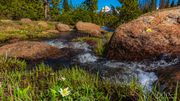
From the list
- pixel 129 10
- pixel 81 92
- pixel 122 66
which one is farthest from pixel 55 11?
pixel 81 92

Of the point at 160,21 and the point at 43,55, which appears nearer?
the point at 160,21

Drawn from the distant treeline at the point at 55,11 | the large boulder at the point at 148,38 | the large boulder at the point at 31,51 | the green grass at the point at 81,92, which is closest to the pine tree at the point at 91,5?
the distant treeline at the point at 55,11

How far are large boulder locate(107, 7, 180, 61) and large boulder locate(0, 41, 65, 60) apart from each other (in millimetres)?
2865

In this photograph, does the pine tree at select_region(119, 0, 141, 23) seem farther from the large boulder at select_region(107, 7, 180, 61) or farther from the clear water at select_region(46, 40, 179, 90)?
the large boulder at select_region(107, 7, 180, 61)

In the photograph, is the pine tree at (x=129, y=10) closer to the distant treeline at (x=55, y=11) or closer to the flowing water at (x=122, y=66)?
A: the distant treeline at (x=55, y=11)

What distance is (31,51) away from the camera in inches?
531

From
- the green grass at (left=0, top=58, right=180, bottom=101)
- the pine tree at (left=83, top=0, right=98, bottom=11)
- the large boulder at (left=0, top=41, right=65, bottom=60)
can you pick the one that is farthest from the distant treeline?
the green grass at (left=0, top=58, right=180, bottom=101)

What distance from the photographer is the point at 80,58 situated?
13.1m

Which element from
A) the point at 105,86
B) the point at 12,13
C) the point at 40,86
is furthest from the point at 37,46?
the point at 12,13

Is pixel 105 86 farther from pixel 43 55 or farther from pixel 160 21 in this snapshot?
pixel 43 55

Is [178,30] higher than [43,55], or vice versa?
[178,30]

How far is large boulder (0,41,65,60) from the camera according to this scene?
43.0ft

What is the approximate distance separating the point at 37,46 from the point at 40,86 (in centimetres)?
778

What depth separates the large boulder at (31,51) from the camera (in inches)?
516
